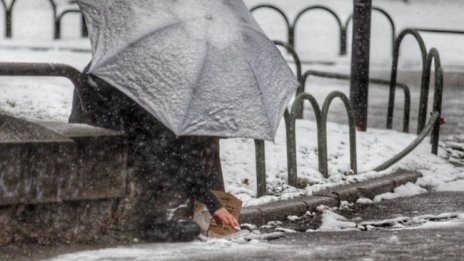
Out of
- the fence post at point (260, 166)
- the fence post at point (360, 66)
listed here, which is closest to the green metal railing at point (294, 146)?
the fence post at point (260, 166)

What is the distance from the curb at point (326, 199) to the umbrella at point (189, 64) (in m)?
Answer: 1.76

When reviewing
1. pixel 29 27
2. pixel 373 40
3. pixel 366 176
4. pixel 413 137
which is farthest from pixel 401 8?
pixel 366 176

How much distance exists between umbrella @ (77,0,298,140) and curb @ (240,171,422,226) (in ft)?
5.78

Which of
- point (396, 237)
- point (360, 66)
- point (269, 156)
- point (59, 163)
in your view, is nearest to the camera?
point (59, 163)

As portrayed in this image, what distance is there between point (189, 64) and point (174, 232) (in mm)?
1146

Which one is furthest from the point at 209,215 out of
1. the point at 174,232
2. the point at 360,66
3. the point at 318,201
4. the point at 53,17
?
the point at 53,17

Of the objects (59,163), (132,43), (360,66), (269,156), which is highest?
(132,43)

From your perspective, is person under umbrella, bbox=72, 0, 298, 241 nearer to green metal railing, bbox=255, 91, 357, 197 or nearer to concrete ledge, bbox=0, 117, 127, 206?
concrete ledge, bbox=0, 117, 127, 206

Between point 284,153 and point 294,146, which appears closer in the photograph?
point 294,146

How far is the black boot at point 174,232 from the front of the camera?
25.8 ft

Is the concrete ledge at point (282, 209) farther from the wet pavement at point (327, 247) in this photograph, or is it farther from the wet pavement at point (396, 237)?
the wet pavement at point (396, 237)

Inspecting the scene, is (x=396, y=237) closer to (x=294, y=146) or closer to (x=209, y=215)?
(x=209, y=215)

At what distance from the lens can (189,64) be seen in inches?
285

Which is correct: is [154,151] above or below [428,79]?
below
